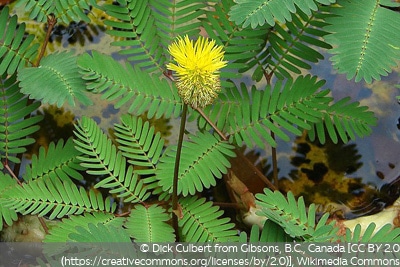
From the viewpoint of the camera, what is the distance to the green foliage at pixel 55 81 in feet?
7.15

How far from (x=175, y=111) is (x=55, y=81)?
450 mm

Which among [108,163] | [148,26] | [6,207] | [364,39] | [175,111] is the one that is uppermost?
[364,39]

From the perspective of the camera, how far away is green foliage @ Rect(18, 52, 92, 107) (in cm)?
218

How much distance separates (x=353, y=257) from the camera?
6.29ft

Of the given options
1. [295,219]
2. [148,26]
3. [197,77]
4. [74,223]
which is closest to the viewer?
[197,77]

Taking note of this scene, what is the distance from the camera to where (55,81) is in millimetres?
2238

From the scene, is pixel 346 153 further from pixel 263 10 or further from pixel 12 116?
pixel 12 116

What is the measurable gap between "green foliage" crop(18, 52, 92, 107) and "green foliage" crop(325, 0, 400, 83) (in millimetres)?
893

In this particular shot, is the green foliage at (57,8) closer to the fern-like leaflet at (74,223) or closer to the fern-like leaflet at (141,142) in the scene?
the fern-like leaflet at (141,142)

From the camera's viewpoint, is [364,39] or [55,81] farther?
[55,81]

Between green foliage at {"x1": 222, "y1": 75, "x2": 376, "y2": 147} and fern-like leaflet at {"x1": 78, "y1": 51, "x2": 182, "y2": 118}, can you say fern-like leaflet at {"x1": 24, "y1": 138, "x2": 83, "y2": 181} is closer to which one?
fern-like leaflet at {"x1": 78, "y1": 51, "x2": 182, "y2": 118}

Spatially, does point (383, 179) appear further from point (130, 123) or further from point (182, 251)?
point (130, 123)

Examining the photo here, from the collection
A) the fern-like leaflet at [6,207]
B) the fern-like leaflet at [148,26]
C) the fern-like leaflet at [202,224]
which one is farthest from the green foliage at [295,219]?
the fern-like leaflet at [6,207]

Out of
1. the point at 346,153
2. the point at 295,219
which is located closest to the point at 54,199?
the point at 295,219
